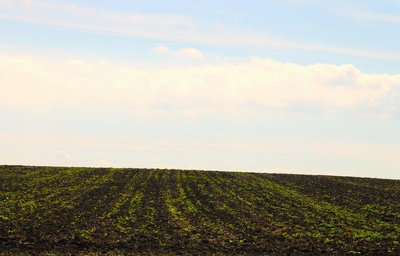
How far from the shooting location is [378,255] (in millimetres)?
29828

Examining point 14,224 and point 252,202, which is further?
point 252,202

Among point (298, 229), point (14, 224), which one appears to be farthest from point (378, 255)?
point (14, 224)

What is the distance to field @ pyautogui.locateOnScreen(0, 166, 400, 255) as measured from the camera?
30.8 metres

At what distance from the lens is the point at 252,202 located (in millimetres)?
46031

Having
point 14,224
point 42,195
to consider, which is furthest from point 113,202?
point 14,224

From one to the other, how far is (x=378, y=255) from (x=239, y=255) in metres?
7.15

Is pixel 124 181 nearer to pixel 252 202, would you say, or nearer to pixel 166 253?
pixel 252 202

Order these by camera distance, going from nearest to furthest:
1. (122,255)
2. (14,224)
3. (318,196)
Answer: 1. (122,255)
2. (14,224)
3. (318,196)

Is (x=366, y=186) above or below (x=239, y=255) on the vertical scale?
above

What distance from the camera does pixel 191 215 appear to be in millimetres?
39094

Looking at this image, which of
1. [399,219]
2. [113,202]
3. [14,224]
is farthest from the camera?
[113,202]

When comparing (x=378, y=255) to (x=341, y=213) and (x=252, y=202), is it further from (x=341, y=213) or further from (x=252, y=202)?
(x=252, y=202)

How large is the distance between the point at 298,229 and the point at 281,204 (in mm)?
9759

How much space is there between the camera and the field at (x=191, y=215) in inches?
1212
